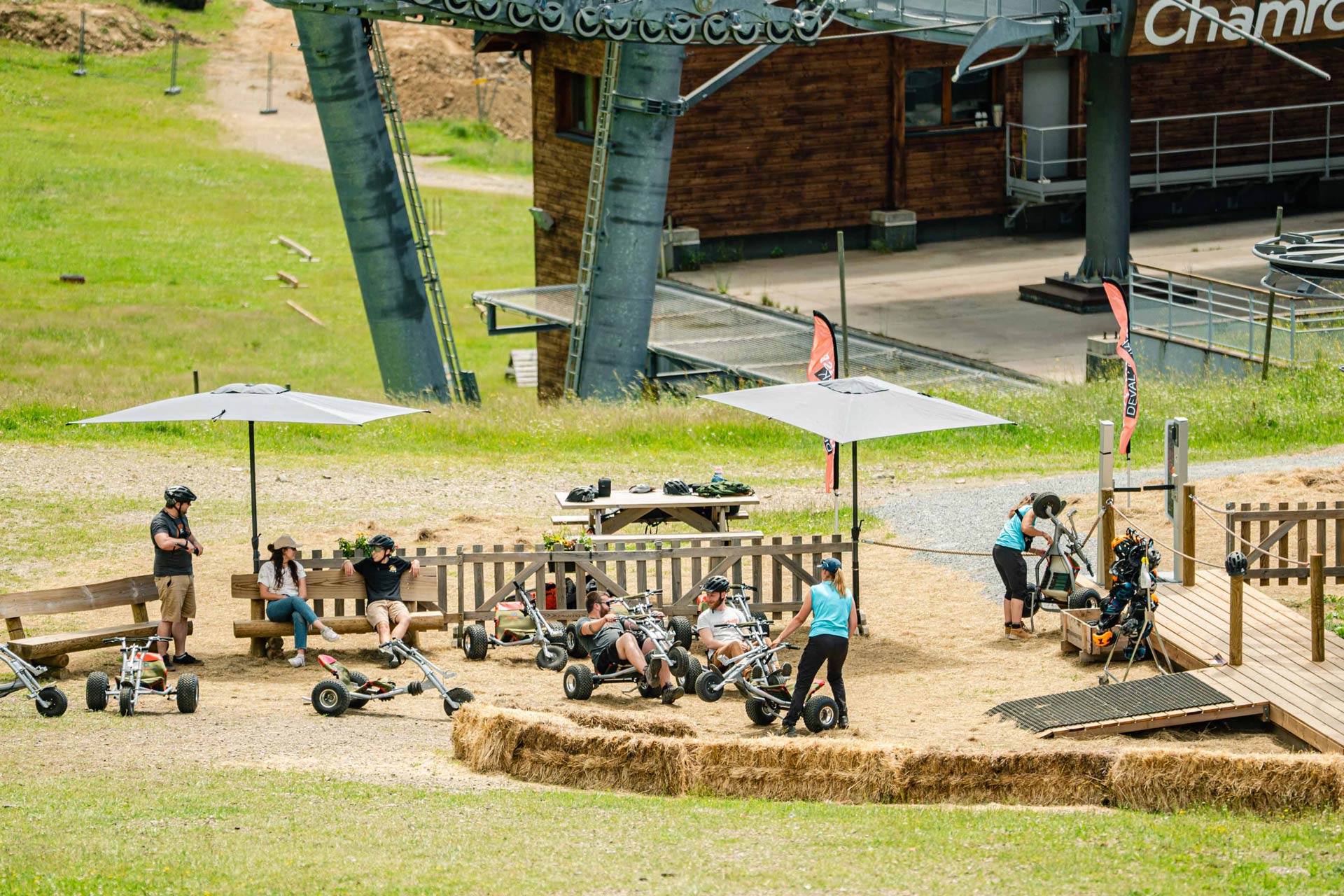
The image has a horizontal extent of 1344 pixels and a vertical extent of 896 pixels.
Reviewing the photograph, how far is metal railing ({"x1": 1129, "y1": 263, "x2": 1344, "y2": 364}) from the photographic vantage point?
88.4ft

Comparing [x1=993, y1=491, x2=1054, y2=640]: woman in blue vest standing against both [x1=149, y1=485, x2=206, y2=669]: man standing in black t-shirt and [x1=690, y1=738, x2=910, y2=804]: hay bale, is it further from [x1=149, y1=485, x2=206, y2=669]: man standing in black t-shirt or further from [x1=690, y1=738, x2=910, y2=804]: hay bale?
[x1=149, y1=485, x2=206, y2=669]: man standing in black t-shirt

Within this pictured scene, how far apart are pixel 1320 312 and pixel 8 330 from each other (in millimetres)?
29873

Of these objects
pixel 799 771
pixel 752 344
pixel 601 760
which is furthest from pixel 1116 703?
pixel 752 344

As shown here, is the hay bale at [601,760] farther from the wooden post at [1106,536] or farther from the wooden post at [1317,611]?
the wooden post at [1317,611]

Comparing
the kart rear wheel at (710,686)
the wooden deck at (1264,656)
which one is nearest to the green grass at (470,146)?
the wooden deck at (1264,656)

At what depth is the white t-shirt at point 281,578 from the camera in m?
15.7

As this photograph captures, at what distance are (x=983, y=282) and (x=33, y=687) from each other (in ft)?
92.1

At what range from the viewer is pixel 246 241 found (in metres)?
58.3

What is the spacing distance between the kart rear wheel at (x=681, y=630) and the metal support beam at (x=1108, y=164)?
67.0 ft

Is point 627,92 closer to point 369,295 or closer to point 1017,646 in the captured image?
point 369,295

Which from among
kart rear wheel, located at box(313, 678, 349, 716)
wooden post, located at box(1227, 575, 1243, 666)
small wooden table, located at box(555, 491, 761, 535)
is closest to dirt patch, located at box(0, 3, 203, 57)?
small wooden table, located at box(555, 491, 761, 535)

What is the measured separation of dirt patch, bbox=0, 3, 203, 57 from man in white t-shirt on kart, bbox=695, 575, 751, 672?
71.0 meters

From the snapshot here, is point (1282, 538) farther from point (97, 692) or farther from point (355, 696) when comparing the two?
point (97, 692)

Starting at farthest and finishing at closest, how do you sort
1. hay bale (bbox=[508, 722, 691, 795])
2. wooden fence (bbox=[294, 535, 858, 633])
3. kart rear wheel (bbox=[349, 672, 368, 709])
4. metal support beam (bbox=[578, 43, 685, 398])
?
metal support beam (bbox=[578, 43, 685, 398]), wooden fence (bbox=[294, 535, 858, 633]), kart rear wheel (bbox=[349, 672, 368, 709]), hay bale (bbox=[508, 722, 691, 795])
